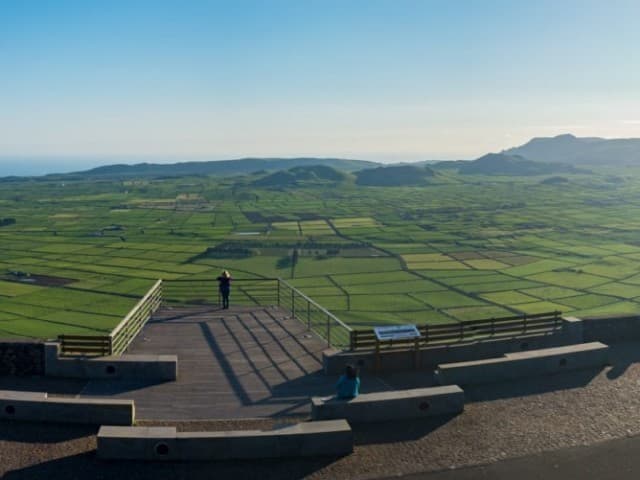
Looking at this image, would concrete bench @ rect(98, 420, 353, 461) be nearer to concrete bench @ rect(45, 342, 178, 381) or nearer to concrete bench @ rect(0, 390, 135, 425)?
concrete bench @ rect(0, 390, 135, 425)

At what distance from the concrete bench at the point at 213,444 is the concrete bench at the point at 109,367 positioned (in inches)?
131

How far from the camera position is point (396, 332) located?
1352 centimetres

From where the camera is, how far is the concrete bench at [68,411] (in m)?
10.6

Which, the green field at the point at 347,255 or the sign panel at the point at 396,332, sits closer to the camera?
the sign panel at the point at 396,332

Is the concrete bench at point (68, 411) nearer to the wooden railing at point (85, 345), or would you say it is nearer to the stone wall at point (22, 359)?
the stone wall at point (22, 359)

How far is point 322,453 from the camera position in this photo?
9.72 metres

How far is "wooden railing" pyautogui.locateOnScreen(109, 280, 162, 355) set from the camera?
1425 centimetres

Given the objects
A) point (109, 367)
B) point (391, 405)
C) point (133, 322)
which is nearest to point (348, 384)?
point (391, 405)

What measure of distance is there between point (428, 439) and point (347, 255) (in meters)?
61.2

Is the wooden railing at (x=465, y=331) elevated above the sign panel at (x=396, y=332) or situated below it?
below

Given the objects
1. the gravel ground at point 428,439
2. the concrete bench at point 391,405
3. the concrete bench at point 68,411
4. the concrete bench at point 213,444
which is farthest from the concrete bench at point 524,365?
the concrete bench at point 68,411

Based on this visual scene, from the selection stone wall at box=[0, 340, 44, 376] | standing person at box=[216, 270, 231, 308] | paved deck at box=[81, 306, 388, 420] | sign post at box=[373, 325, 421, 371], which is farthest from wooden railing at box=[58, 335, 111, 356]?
standing person at box=[216, 270, 231, 308]

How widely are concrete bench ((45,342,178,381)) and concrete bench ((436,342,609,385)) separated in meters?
5.84

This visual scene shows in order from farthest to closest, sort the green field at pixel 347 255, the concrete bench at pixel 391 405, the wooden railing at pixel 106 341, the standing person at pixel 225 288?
the green field at pixel 347 255
the standing person at pixel 225 288
the wooden railing at pixel 106 341
the concrete bench at pixel 391 405
